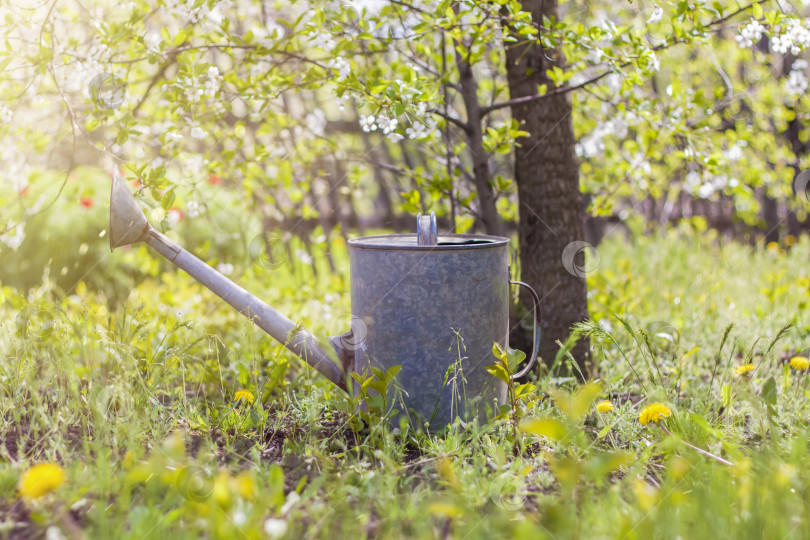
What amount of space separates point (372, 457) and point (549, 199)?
1.32 metres

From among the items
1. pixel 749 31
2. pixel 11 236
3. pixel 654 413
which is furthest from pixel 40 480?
pixel 749 31

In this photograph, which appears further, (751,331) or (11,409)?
(751,331)

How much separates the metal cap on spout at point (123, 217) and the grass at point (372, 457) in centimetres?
27

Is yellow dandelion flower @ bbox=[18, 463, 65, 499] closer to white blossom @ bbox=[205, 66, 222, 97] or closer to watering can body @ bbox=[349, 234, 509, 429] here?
watering can body @ bbox=[349, 234, 509, 429]

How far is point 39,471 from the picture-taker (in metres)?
1.20

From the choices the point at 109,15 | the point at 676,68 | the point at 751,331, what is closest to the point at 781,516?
the point at 751,331

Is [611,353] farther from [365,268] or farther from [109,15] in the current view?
[109,15]

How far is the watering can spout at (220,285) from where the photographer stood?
173cm

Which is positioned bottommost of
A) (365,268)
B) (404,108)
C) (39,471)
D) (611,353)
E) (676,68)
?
(611,353)

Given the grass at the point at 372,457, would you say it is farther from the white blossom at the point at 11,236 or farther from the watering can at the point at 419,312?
the white blossom at the point at 11,236

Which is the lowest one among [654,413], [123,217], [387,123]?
[654,413]

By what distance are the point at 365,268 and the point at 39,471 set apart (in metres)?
0.98

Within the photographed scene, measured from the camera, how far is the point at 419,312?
175 cm

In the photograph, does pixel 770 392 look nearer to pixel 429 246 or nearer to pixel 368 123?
pixel 429 246
